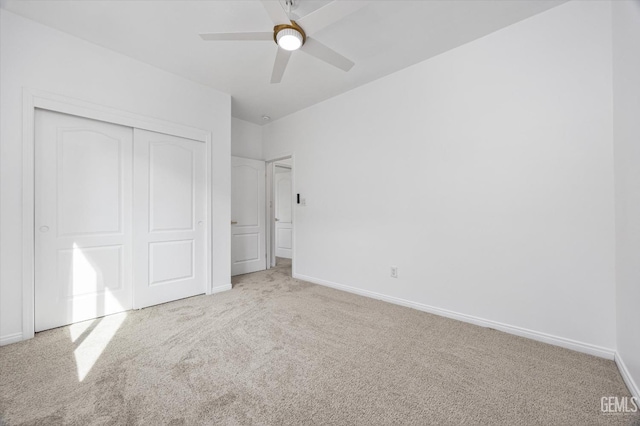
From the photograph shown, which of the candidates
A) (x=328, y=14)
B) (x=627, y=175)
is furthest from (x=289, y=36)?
(x=627, y=175)

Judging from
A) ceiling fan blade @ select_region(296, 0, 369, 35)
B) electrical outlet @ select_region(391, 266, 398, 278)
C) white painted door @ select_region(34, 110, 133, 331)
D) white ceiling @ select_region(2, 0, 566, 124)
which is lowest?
electrical outlet @ select_region(391, 266, 398, 278)

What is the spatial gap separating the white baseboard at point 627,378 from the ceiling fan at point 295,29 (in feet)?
9.13

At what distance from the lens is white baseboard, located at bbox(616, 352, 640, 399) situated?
Result: 58.6 inches

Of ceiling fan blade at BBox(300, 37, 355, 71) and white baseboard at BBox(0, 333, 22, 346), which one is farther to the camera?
white baseboard at BBox(0, 333, 22, 346)

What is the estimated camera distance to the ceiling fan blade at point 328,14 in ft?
5.22

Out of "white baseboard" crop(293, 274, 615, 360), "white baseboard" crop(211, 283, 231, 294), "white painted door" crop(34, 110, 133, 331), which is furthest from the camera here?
"white baseboard" crop(211, 283, 231, 294)

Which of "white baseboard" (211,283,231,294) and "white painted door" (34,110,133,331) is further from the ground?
"white painted door" (34,110,133,331)

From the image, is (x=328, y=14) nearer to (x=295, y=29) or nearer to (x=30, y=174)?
(x=295, y=29)

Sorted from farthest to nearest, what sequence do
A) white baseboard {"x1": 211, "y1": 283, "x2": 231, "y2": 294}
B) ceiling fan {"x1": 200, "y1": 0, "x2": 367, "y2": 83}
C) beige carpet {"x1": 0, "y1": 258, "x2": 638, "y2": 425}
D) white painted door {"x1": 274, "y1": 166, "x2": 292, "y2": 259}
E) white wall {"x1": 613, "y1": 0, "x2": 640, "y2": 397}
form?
1. white painted door {"x1": 274, "y1": 166, "x2": 292, "y2": 259}
2. white baseboard {"x1": 211, "y1": 283, "x2": 231, "y2": 294}
3. ceiling fan {"x1": 200, "y1": 0, "x2": 367, "y2": 83}
4. white wall {"x1": 613, "y1": 0, "x2": 640, "y2": 397}
5. beige carpet {"x1": 0, "y1": 258, "x2": 638, "y2": 425}

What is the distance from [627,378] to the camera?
162cm

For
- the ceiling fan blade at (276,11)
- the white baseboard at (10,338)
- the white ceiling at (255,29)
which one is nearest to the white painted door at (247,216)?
the white ceiling at (255,29)

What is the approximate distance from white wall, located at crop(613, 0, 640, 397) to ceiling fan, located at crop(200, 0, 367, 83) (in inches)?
65.3

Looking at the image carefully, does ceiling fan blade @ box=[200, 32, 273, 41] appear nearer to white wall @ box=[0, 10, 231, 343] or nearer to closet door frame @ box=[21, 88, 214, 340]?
white wall @ box=[0, 10, 231, 343]

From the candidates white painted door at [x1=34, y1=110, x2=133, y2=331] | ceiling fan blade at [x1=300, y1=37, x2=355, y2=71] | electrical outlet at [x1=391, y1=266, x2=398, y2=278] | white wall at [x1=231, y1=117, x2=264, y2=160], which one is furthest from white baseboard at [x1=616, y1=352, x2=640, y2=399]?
white wall at [x1=231, y1=117, x2=264, y2=160]
